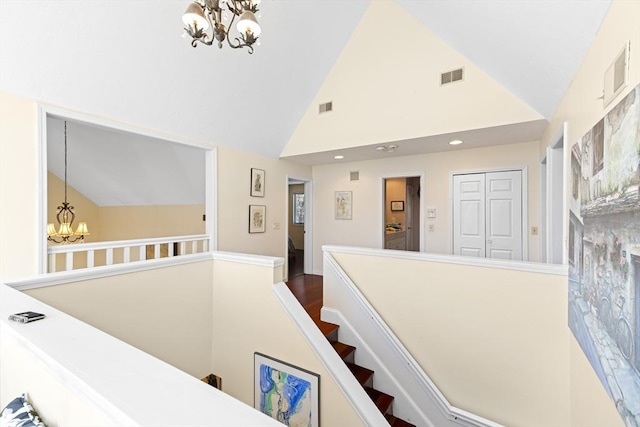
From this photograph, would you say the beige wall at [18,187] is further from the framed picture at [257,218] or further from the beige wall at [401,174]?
the beige wall at [401,174]

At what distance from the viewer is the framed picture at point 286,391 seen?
2375mm

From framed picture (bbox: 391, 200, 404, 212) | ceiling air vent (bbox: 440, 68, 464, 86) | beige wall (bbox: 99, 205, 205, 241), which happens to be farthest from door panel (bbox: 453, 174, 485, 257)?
beige wall (bbox: 99, 205, 205, 241)

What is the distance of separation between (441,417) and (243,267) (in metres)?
2.48

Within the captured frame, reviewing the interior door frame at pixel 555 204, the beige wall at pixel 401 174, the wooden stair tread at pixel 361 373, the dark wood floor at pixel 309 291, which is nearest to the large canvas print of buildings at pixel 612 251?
the interior door frame at pixel 555 204

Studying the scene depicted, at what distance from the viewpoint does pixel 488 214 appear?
3.98m

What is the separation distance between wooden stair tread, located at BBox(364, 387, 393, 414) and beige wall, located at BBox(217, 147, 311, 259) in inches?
96.8

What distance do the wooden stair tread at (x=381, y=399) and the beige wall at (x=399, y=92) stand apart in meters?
2.94

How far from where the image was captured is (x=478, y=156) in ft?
13.2

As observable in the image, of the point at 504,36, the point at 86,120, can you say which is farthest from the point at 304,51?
the point at 86,120

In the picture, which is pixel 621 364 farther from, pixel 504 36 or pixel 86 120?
pixel 86 120

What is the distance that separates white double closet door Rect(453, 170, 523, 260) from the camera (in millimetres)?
3799

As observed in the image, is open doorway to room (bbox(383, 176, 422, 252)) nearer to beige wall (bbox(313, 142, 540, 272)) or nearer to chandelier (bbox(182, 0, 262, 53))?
beige wall (bbox(313, 142, 540, 272))

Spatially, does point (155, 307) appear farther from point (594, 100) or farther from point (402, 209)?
point (402, 209)

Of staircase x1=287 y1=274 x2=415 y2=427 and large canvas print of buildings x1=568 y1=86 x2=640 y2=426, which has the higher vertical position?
large canvas print of buildings x1=568 y1=86 x2=640 y2=426
